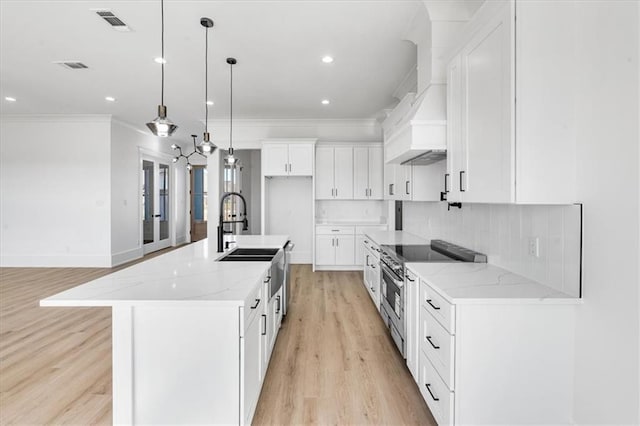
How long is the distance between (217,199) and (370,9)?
463 centimetres

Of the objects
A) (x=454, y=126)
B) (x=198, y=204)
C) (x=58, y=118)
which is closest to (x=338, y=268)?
(x=454, y=126)

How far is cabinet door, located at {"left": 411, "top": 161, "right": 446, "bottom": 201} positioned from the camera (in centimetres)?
339

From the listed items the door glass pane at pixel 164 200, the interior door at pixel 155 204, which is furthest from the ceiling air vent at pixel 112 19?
the door glass pane at pixel 164 200

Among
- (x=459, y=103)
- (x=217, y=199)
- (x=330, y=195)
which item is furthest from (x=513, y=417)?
(x=217, y=199)

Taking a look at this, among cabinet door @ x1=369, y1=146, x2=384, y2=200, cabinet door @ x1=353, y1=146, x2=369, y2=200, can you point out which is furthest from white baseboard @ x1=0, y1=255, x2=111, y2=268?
cabinet door @ x1=369, y1=146, x2=384, y2=200

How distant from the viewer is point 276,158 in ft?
19.6

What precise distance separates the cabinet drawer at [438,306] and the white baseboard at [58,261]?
637 cm

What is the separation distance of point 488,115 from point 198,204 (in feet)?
29.9

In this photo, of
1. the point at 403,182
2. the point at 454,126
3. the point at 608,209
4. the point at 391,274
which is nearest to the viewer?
the point at 608,209

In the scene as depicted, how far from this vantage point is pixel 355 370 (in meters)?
2.54

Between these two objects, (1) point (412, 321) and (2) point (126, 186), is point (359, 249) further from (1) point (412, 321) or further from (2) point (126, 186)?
(2) point (126, 186)

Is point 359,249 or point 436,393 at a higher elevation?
point 359,249

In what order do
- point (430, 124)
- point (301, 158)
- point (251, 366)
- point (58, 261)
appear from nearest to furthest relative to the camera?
1. point (251, 366)
2. point (430, 124)
3. point (301, 158)
4. point (58, 261)

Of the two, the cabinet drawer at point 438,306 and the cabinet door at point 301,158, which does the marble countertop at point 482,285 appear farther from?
the cabinet door at point 301,158
